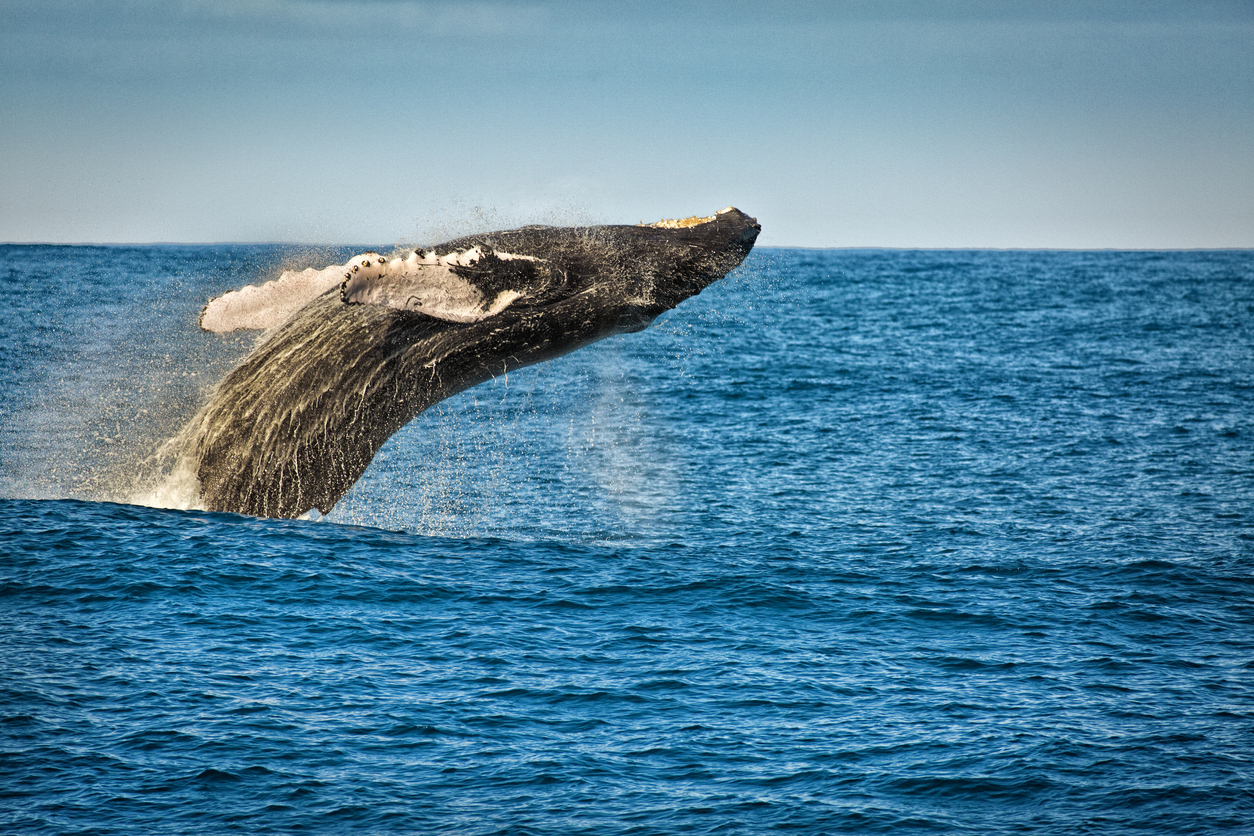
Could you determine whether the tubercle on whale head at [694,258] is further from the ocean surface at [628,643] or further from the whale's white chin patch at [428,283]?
the whale's white chin patch at [428,283]

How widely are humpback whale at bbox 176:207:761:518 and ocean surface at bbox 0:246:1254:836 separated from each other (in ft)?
3.82

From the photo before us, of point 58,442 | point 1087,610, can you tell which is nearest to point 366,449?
point 1087,610

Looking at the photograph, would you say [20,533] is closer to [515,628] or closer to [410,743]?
[515,628]

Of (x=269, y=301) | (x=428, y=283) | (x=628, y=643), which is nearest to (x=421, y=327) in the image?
(x=428, y=283)

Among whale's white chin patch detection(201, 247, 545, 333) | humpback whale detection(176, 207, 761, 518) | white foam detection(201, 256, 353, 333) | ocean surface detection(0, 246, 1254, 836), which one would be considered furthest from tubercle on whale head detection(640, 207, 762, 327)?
white foam detection(201, 256, 353, 333)

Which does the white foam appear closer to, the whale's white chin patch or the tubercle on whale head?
the whale's white chin patch

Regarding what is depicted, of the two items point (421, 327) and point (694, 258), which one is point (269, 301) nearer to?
point (421, 327)

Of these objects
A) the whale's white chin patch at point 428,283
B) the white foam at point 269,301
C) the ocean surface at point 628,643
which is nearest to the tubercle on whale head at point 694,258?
the ocean surface at point 628,643

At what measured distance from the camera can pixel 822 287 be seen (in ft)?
530

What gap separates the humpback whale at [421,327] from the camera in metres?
10.8

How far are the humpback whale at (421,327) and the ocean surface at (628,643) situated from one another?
116cm

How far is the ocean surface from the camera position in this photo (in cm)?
938

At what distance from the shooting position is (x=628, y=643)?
13.5 metres

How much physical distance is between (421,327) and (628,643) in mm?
5054
